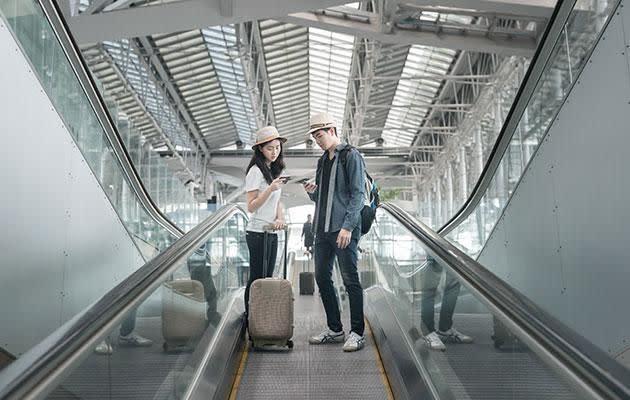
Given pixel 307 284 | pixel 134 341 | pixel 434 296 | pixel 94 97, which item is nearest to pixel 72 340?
pixel 134 341

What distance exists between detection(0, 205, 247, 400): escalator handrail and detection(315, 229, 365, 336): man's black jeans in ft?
6.93

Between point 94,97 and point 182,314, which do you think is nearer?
point 182,314

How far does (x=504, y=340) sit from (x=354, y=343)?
261cm

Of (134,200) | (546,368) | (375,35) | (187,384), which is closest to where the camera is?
(546,368)

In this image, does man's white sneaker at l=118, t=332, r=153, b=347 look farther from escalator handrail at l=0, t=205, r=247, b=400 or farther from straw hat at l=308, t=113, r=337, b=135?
straw hat at l=308, t=113, r=337, b=135

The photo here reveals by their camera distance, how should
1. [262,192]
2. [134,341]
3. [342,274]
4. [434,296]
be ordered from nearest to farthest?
[134,341] → [434,296] → [342,274] → [262,192]

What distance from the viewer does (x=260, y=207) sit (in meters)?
5.45

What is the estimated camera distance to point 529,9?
11.6m

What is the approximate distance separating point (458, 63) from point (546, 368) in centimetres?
1865

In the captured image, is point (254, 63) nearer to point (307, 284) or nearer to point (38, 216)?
point (307, 284)

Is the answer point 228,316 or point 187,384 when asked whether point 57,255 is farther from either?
point 187,384

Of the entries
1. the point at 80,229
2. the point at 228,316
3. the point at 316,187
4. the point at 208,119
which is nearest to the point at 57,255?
the point at 80,229

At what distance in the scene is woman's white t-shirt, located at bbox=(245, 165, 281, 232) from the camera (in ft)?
17.6

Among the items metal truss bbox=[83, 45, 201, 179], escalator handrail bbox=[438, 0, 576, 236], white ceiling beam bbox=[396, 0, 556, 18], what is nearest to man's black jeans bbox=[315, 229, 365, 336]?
escalator handrail bbox=[438, 0, 576, 236]
